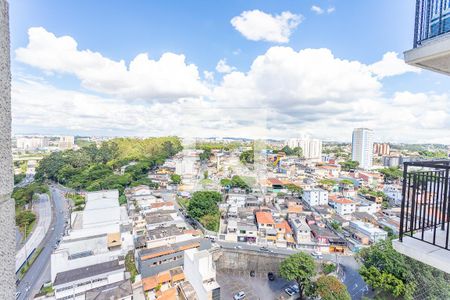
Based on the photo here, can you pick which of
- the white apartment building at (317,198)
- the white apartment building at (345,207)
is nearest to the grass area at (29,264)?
the white apartment building at (317,198)

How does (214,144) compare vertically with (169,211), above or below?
above

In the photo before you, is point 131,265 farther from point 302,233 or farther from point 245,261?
point 302,233

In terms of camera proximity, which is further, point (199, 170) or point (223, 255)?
point (199, 170)

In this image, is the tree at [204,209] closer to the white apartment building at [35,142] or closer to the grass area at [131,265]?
the grass area at [131,265]

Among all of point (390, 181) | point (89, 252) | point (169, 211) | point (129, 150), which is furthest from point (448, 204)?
point (129, 150)

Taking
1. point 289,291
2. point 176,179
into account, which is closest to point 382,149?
point 176,179

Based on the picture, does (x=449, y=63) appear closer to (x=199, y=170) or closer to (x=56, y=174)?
(x=199, y=170)
